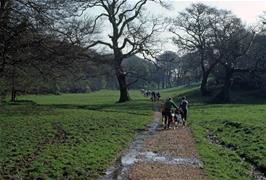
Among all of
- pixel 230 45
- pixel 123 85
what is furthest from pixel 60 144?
pixel 230 45

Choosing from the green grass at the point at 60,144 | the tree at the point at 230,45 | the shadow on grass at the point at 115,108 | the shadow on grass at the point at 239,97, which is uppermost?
the tree at the point at 230,45

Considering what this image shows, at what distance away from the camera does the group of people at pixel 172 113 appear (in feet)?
103

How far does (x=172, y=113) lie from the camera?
3141 cm

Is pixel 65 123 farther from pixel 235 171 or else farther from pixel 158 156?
pixel 235 171

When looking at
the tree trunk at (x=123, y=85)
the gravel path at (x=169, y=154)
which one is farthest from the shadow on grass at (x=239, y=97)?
the gravel path at (x=169, y=154)

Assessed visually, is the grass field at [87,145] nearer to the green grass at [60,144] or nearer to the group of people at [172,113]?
the green grass at [60,144]

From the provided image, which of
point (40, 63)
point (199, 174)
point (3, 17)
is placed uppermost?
point (3, 17)

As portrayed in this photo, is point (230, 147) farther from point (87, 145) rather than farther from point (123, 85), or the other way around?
point (123, 85)

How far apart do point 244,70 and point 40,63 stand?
40239mm

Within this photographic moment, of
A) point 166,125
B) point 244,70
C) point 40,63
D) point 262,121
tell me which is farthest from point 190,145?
point 244,70

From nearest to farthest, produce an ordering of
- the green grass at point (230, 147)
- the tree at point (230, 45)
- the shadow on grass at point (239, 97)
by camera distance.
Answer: the green grass at point (230, 147)
the tree at point (230, 45)
the shadow on grass at point (239, 97)

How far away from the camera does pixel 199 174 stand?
16.9 meters

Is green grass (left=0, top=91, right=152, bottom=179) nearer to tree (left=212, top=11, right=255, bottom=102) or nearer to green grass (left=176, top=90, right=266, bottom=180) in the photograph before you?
green grass (left=176, top=90, right=266, bottom=180)

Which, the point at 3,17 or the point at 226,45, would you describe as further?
the point at 226,45
